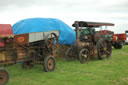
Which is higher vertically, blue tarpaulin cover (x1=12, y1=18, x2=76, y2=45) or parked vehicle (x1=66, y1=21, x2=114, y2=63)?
blue tarpaulin cover (x1=12, y1=18, x2=76, y2=45)

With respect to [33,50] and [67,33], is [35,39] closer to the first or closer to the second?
[33,50]

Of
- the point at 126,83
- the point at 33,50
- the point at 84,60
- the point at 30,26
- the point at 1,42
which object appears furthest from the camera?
the point at 30,26

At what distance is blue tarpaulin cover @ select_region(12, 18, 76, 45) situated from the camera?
1337 cm

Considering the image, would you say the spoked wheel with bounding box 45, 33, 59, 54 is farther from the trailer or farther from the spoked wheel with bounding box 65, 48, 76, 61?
the spoked wheel with bounding box 65, 48, 76, 61

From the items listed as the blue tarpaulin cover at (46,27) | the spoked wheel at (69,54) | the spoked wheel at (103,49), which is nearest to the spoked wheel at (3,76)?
the spoked wheel at (69,54)

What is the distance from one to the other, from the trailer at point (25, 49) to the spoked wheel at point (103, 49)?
14.5 feet

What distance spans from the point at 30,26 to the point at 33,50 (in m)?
5.53

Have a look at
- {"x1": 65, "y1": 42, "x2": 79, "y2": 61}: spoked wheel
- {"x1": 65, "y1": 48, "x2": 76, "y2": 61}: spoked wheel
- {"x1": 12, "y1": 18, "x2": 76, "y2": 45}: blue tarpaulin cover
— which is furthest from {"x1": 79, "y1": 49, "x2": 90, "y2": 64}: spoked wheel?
{"x1": 12, "y1": 18, "x2": 76, "y2": 45}: blue tarpaulin cover

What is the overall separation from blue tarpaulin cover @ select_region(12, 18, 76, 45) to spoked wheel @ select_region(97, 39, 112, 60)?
2928 millimetres

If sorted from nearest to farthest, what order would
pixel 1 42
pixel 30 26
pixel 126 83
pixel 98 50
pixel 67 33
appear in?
pixel 126 83
pixel 1 42
pixel 98 50
pixel 30 26
pixel 67 33

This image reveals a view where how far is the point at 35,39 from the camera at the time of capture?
829 cm

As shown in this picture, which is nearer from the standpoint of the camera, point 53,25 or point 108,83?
point 108,83

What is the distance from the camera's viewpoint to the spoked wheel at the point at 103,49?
485 inches

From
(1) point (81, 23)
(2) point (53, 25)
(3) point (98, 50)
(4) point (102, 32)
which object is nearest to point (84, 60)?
(3) point (98, 50)
